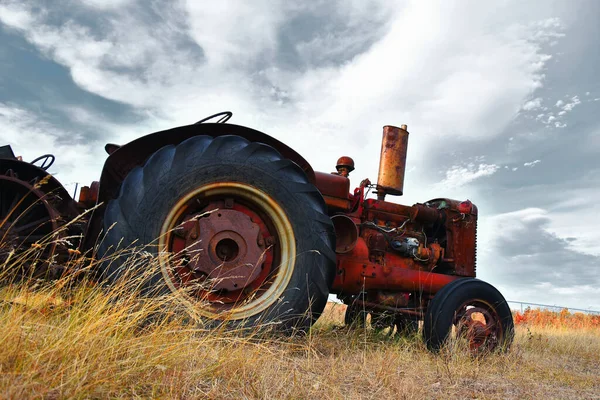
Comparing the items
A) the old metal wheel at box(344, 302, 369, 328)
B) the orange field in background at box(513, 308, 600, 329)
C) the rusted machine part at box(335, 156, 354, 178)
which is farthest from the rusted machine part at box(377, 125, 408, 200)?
the orange field in background at box(513, 308, 600, 329)

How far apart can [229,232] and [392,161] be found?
2.73m

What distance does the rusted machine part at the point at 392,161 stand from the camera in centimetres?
504

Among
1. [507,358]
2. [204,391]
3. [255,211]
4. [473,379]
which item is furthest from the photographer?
[507,358]

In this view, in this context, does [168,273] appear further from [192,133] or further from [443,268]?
[443,268]

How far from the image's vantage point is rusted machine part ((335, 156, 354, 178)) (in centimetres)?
463

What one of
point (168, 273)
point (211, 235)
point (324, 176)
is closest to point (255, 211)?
point (211, 235)

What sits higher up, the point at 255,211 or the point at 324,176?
the point at 324,176

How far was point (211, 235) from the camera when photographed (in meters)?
2.90

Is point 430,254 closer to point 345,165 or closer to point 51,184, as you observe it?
point 345,165

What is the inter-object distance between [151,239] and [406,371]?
1760 millimetres

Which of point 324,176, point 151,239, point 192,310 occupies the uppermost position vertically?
point 324,176

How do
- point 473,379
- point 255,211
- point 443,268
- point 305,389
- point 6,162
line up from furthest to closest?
1. point 443,268
2. point 6,162
3. point 255,211
4. point 473,379
5. point 305,389

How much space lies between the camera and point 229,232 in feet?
9.61

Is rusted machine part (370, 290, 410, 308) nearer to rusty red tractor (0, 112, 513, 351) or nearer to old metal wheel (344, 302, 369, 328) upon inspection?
old metal wheel (344, 302, 369, 328)
